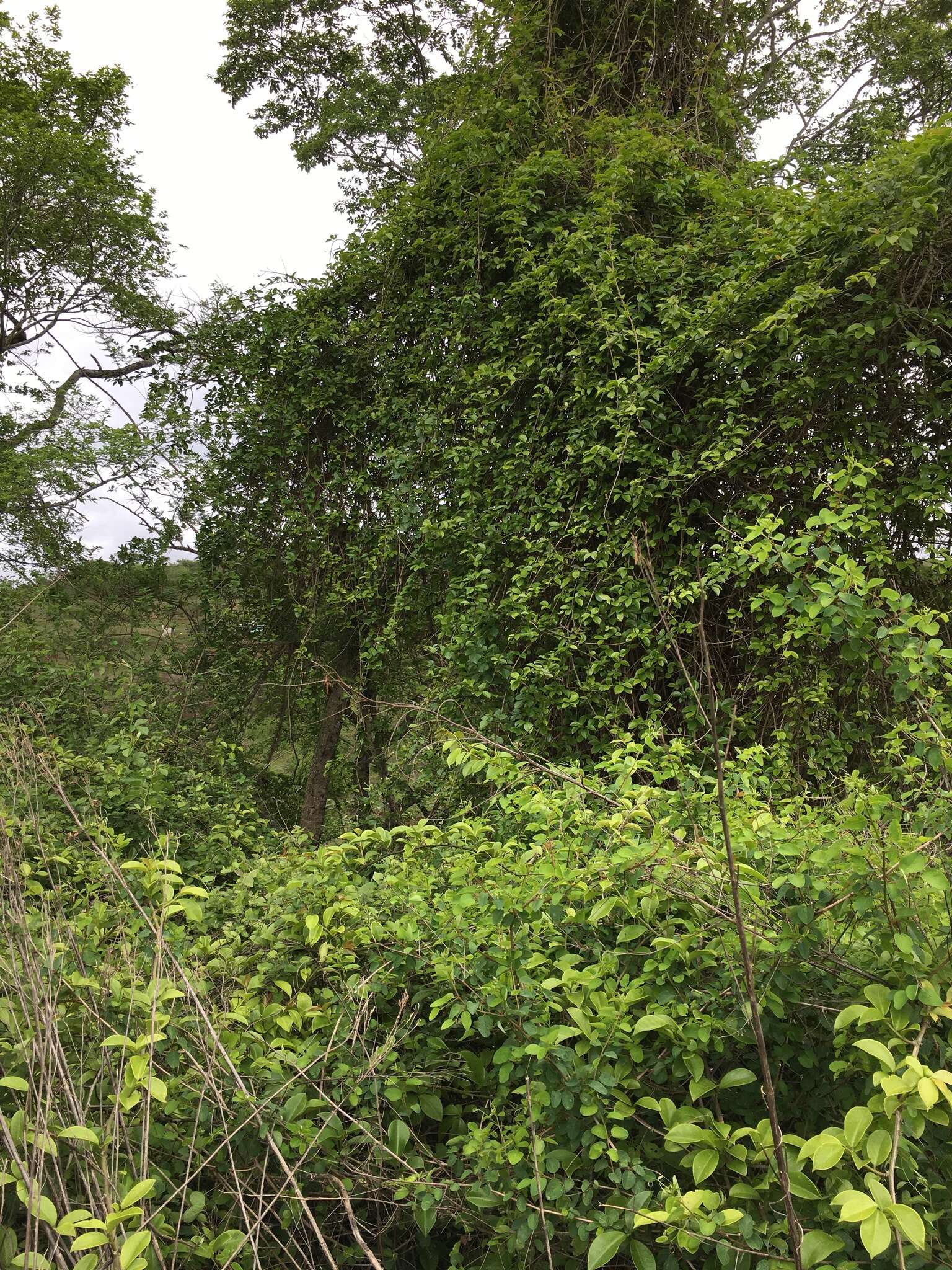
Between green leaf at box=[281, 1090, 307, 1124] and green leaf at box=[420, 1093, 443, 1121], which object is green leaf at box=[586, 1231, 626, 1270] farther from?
green leaf at box=[281, 1090, 307, 1124]

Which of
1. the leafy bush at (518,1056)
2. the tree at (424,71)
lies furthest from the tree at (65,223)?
the leafy bush at (518,1056)

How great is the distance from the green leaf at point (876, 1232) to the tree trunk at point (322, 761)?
5.83 meters

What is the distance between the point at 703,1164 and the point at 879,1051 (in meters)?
0.47

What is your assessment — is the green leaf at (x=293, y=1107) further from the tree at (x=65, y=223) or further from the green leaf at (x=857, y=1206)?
the tree at (x=65, y=223)

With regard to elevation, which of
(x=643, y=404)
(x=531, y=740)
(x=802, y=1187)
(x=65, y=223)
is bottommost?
(x=802, y=1187)

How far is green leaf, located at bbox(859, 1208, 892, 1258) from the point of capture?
0.99 m

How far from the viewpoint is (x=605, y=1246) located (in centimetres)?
146

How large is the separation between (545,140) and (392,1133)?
6.19 metres

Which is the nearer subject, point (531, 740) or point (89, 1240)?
point (89, 1240)

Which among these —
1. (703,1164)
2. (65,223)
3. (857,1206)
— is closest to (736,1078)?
(703,1164)

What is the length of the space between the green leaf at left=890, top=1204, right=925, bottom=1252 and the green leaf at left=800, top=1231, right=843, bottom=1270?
0.28m

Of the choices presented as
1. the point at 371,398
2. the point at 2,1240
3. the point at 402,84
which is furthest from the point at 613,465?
the point at 402,84

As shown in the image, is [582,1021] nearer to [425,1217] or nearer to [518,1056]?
[518,1056]

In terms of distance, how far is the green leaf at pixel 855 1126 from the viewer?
1172 mm
